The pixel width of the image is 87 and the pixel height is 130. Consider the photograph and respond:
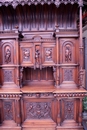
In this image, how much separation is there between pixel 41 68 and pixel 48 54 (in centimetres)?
30

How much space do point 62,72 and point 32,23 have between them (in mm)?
1175

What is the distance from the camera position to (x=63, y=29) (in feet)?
8.46

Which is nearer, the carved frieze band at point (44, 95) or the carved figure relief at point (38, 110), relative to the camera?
the carved frieze band at point (44, 95)

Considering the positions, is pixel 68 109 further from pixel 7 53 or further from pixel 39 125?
pixel 7 53

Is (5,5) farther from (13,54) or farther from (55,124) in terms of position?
(55,124)

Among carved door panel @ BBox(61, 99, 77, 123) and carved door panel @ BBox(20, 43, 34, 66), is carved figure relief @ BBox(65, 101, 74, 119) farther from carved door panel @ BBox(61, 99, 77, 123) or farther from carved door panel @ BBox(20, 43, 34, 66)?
carved door panel @ BBox(20, 43, 34, 66)

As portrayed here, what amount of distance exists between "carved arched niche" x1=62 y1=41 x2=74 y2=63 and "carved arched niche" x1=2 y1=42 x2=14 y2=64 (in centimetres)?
100

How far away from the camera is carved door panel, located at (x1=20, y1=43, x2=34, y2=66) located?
247cm

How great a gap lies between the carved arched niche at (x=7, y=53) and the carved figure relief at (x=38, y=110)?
0.92m

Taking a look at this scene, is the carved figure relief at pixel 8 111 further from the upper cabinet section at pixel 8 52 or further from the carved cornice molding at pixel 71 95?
the carved cornice molding at pixel 71 95

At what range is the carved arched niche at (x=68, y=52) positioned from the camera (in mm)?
2434

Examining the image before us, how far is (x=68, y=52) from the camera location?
2.43 m

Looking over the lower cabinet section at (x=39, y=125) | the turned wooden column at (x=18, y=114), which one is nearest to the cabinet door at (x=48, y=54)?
the turned wooden column at (x=18, y=114)

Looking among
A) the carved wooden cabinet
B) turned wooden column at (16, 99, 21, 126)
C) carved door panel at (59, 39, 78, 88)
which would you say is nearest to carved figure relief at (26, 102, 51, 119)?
the carved wooden cabinet
